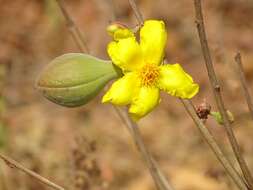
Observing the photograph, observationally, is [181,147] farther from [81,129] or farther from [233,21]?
[233,21]

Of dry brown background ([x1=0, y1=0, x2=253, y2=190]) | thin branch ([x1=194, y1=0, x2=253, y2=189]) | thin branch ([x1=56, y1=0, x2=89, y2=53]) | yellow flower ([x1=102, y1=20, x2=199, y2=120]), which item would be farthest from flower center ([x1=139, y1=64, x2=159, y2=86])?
Result: dry brown background ([x1=0, y1=0, x2=253, y2=190])

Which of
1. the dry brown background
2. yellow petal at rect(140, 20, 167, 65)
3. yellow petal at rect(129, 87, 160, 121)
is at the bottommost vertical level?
yellow petal at rect(129, 87, 160, 121)

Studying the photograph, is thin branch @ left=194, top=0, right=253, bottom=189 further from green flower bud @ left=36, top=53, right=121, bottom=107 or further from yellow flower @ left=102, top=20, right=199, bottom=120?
green flower bud @ left=36, top=53, right=121, bottom=107

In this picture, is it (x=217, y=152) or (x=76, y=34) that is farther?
(x=76, y=34)

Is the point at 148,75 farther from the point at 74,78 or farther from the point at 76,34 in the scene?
the point at 76,34

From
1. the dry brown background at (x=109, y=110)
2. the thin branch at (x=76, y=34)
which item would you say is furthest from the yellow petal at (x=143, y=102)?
the dry brown background at (x=109, y=110)

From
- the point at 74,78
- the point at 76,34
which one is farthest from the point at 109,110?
the point at 74,78
